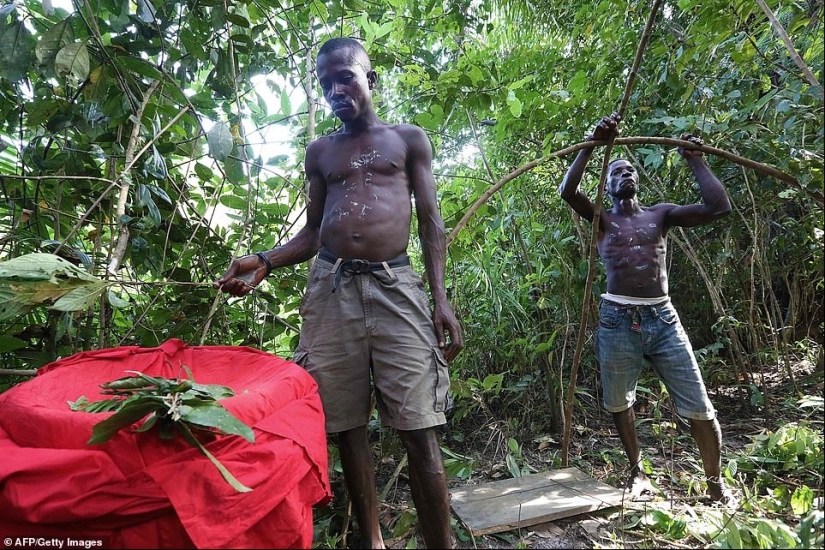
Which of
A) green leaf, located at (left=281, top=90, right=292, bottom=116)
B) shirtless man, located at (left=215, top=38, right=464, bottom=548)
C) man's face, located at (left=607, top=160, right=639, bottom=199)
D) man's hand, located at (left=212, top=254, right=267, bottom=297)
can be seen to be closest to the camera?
shirtless man, located at (left=215, top=38, right=464, bottom=548)

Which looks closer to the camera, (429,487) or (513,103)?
(429,487)

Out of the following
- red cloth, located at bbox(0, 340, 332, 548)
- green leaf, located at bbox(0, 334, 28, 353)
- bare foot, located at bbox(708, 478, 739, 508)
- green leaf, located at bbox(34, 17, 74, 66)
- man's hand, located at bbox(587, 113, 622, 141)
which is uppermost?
green leaf, located at bbox(34, 17, 74, 66)

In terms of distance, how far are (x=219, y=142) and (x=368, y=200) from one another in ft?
2.33

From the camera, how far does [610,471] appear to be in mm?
2621

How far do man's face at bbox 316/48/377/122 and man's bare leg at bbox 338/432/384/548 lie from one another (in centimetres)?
117

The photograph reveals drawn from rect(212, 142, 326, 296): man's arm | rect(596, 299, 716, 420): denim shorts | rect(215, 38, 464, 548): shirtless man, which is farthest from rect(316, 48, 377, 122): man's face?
rect(596, 299, 716, 420): denim shorts

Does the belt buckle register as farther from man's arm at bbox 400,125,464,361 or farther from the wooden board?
the wooden board

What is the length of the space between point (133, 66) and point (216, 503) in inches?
78.2

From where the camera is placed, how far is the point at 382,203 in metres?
1.72

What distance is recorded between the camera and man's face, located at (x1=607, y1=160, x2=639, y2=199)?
8.36 feet

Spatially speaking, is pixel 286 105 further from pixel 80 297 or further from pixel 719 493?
pixel 719 493

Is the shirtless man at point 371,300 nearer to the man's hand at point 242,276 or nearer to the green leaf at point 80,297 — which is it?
the man's hand at point 242,276

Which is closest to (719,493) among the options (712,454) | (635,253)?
(712,454)

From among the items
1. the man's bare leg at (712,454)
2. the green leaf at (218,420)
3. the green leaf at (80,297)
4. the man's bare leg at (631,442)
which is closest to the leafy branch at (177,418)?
the green leaf at (218,420)
